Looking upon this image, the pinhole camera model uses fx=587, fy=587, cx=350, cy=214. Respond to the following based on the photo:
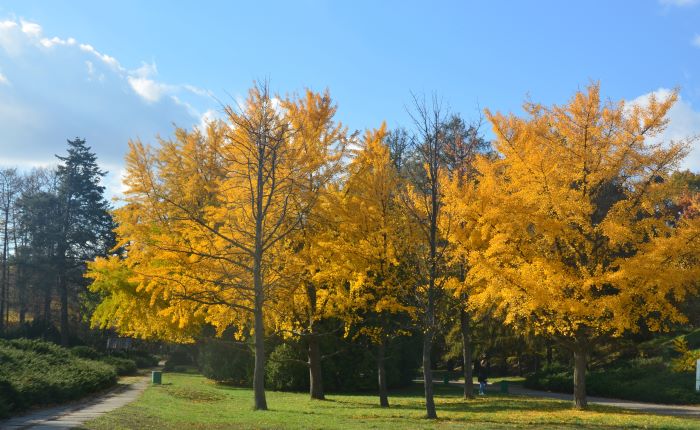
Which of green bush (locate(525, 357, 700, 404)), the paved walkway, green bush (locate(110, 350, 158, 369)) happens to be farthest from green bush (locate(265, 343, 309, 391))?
green bush (locate(110, 350, 158, 369))

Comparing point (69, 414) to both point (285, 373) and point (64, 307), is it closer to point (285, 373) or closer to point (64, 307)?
point (285, 373)

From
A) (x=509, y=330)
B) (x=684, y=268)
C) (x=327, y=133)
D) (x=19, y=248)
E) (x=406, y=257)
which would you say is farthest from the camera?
(x=19, y=248)

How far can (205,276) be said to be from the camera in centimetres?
1659

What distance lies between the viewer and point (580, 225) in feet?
48.3

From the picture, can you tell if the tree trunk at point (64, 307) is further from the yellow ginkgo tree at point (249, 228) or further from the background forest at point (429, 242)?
the yellow ginkgo tree at point (249, 228)

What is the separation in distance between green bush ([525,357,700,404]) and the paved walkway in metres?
17.4

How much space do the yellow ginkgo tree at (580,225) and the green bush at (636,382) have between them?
6.52 m

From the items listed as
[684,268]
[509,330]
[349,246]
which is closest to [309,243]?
[349,246]

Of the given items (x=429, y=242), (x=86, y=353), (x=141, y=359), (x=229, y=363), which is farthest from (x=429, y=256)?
(x=141, y=359)

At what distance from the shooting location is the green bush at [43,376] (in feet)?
46.1

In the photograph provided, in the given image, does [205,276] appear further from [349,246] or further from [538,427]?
[538,427]

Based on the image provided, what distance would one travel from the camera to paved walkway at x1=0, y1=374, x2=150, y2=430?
1160 cm

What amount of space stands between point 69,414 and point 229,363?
51.1 feet

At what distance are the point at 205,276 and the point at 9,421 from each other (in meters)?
5.87
